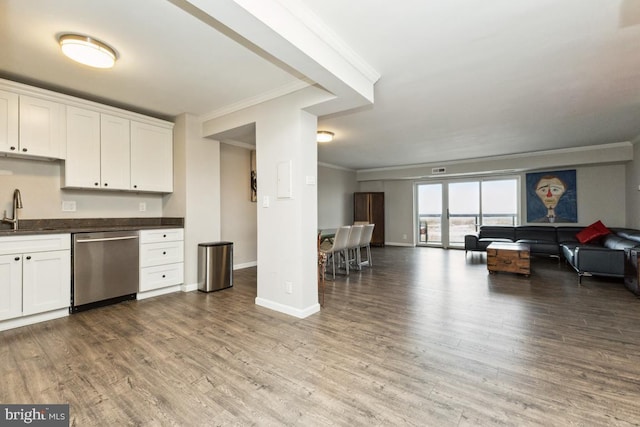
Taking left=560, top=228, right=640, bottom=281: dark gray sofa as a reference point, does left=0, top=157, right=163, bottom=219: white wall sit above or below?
above

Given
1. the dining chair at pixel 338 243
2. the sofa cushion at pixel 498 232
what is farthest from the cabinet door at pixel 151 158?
the sofa cushion at pixel 498 232

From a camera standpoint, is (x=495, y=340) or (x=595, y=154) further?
(x=595, y=154)

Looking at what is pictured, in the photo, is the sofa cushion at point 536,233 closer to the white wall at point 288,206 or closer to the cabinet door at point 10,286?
the white wall at point 288,206

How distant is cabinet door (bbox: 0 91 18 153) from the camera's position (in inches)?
109

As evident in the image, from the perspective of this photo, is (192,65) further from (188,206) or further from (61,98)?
(188,206)

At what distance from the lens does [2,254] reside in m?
2.57

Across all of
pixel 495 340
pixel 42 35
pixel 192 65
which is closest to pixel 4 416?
pixel 42 35

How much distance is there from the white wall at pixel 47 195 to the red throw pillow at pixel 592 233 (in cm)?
820

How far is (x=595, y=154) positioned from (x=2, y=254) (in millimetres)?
9411

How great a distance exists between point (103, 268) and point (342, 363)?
2.89 metres

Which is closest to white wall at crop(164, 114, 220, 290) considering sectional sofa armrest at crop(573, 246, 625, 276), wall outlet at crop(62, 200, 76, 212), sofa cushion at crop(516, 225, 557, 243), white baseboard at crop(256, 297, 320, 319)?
wall outlet at crop(62, 200, 76, 212)

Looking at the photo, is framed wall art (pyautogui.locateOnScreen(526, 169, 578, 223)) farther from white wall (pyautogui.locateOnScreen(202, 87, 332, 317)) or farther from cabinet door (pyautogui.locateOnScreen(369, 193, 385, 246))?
white wall (pyautogui.locateOnScreen(202, 87, 332, 317))

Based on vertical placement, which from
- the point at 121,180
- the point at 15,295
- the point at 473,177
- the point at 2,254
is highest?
the point at 473,177

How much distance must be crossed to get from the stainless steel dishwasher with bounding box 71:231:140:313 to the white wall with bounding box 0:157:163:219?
27.7 inches
